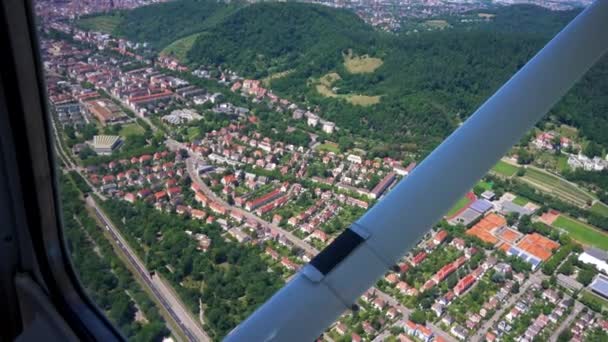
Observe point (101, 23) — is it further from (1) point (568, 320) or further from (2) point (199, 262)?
(1) point (568, 320)

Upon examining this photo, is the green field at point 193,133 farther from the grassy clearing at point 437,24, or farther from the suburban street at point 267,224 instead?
the grassy clearing at point 437,24

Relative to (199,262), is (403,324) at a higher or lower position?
lower

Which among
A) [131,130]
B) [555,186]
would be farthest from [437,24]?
[131,130]

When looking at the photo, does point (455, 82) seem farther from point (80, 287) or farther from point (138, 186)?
point (80, 287)

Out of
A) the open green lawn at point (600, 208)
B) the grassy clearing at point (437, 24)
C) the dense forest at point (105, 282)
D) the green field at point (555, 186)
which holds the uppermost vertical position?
the dense forest at point (105, 282)

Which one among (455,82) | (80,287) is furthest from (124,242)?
(455,82)

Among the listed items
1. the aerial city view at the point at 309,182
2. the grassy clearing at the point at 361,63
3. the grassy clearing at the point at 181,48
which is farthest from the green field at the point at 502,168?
the grassy clearing at the point at 181,48
